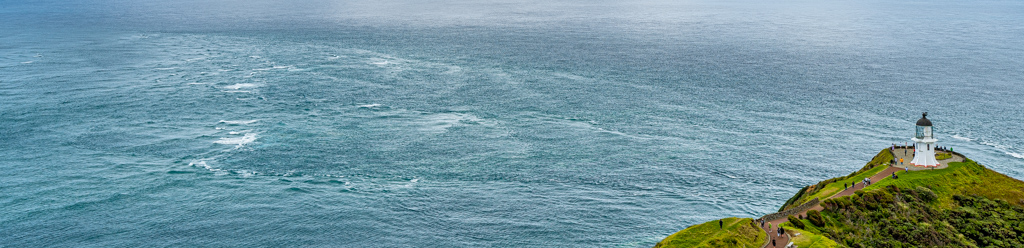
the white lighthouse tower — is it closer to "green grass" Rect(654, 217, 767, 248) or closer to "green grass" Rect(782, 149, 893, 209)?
"green grass" Rect(782, 149, 893, 209)

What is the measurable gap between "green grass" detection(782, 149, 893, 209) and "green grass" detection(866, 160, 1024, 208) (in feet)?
10.5

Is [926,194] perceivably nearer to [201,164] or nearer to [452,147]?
[452,147]

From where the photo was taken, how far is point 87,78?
595ft

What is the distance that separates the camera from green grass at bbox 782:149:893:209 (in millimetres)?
82312

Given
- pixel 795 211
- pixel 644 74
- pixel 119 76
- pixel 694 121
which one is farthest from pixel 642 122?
pixel 119 76

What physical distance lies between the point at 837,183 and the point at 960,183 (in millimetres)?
12354

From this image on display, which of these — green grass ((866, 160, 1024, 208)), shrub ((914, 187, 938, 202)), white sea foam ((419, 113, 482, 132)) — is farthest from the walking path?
white sea foam ((419, 113, 482, 132))

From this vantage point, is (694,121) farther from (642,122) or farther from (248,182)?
(248,182)

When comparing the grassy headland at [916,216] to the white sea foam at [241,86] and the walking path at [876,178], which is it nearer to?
the walking path at [876,178]

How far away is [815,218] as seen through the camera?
236ft

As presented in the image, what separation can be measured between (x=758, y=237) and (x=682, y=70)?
124575mm

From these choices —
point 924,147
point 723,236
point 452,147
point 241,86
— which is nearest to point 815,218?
point 723,236

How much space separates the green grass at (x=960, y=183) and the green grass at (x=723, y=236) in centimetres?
1848

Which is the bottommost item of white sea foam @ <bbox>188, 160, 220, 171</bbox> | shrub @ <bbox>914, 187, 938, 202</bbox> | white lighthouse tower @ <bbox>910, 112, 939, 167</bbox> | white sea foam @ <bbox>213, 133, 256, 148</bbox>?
white sea foam @ <bbox>188, 160, 220, 171</bbox>
